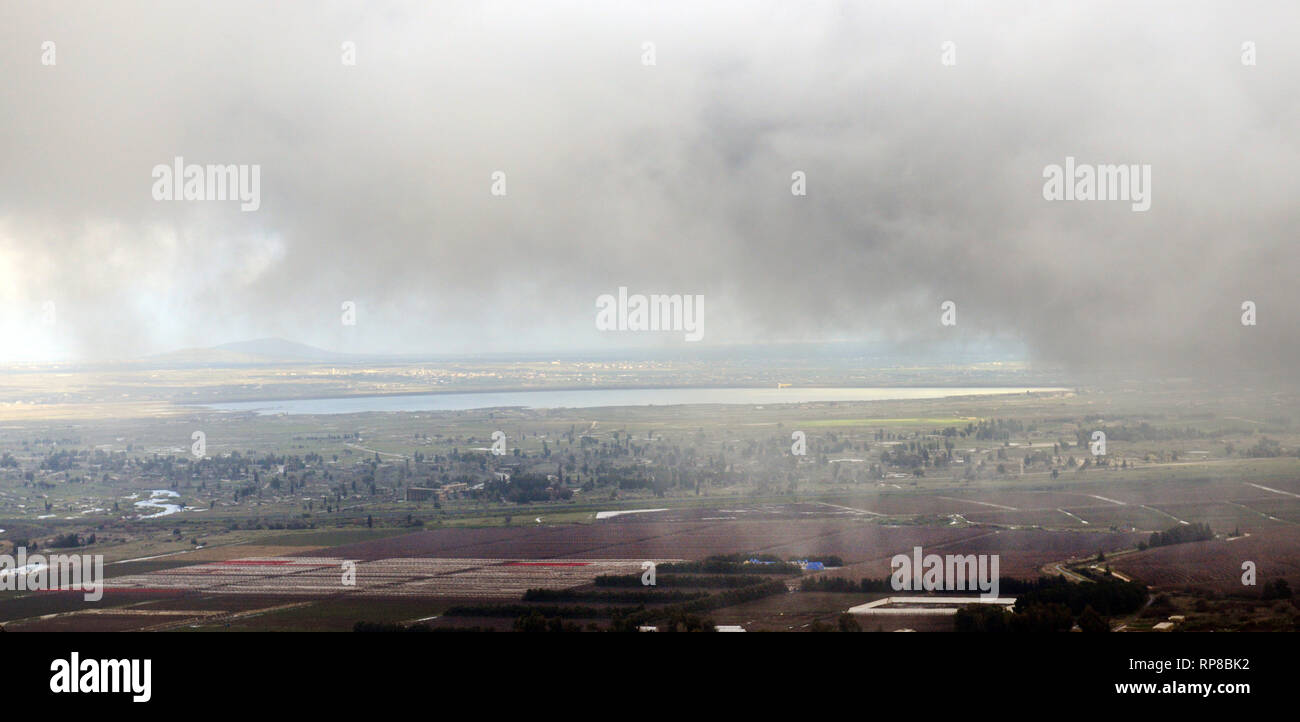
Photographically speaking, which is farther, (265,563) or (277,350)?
(277,350)

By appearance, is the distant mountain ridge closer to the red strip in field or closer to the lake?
the lake

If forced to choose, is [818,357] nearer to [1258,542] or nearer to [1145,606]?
[1258,542]

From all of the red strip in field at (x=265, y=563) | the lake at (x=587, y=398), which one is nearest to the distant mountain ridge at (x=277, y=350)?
the lake at (x=587, y=398)

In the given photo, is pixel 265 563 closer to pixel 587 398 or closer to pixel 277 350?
pixel 587 398

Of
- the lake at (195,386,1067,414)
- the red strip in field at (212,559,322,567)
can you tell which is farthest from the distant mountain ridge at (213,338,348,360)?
the red strip in field at (212,559,322,567)

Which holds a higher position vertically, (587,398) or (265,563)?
(587,398)

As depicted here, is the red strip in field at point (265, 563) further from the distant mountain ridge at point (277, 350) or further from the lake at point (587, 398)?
the distant mountain ridge at point (277, 350)

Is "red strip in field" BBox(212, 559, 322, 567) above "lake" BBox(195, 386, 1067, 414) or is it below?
below

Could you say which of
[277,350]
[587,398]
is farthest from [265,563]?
[277,350]
